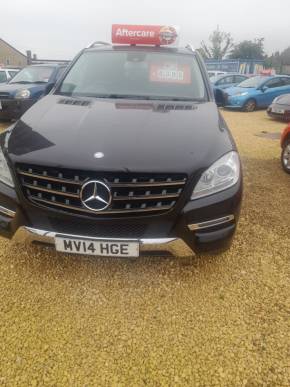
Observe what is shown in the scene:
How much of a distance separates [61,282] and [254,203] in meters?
2.47

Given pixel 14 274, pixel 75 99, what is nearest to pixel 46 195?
pixel 14 274

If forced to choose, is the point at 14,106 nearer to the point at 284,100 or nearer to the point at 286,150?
the point at 286,150

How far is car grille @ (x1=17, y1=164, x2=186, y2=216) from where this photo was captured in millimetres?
2002

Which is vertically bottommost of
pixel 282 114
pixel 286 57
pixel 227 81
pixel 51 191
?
pixel 286 57

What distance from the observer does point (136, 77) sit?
3.36 metres

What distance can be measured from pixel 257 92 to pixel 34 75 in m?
8.35

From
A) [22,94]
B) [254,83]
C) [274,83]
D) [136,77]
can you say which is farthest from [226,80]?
[136,77]

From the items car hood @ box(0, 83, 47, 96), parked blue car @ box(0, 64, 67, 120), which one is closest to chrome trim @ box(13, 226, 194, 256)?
parked blue car @ box(0, 64, 67, 120)

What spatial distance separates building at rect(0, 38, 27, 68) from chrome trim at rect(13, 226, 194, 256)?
57259mm

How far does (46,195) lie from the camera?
212cm

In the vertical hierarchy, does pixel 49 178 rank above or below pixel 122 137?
below

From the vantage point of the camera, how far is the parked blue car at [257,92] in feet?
41.8

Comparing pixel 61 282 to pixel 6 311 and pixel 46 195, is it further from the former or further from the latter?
pixel 46 195

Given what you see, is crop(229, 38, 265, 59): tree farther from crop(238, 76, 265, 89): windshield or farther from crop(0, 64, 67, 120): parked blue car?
crop(0, 64, 67, 120): parked blue car
